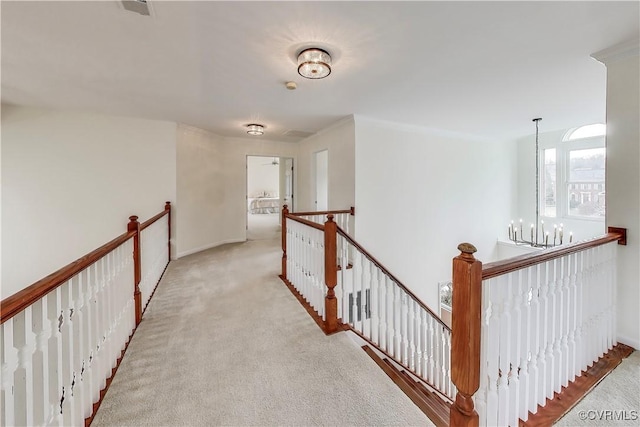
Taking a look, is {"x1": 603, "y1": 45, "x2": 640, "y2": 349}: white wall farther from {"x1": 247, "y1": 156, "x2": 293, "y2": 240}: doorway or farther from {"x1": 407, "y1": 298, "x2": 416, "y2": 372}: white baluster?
{"x1": 247, "y1": 156, "x2": 293, "y2": 240}: doorway

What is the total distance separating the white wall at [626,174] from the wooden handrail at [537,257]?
0.17 meters

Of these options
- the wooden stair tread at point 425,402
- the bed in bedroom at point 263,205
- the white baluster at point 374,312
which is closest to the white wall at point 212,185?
the white baluster at point 374,312

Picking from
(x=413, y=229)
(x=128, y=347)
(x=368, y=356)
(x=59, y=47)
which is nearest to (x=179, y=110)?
(x=59, y=47)

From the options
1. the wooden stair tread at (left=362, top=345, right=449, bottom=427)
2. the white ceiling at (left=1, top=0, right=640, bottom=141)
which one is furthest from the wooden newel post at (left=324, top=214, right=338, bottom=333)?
the white ceiling at (left=1, top=0, right=640, bottom=141)

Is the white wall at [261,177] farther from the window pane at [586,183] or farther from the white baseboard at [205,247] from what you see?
the window pane at [586,183]

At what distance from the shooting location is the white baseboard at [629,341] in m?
2.13

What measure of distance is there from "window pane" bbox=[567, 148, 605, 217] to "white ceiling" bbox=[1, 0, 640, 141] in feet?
5.80

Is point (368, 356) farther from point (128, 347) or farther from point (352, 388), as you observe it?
point (128, 347)

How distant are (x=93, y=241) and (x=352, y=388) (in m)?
4.66

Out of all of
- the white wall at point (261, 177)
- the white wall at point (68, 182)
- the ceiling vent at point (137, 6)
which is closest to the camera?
the ceiling vent at point (137, 6)

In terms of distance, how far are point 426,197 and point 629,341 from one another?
3.24 metres

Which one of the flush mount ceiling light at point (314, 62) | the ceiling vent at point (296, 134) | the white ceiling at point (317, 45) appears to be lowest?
the flush mount ceiling light at point (314, 62)

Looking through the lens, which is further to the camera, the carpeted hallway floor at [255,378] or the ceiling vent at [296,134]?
the ceiling vent at [296,134]

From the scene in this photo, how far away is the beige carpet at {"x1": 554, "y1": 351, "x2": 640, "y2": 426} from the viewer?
1513 millimetres
